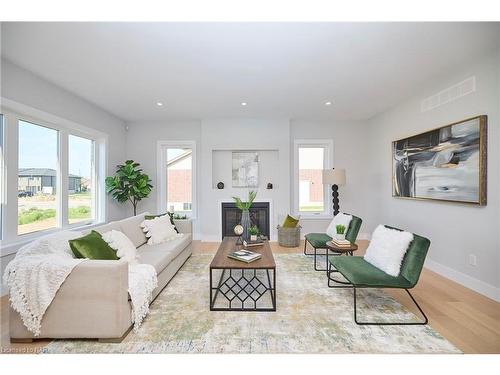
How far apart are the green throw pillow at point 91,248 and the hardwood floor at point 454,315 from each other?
70 centimetres

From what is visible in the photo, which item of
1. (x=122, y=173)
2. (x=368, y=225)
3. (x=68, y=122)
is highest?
(x=68, y=122)

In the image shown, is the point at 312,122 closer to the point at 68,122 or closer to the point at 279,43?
the point at 279,43

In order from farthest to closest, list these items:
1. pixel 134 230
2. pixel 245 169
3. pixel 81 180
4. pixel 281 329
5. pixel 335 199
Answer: pixel 245 169 → pixel 335 199 → pixel 81 180 → pixel 134 230 → pixel 281 329

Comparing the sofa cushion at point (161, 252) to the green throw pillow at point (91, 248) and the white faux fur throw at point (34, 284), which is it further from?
the white faux fur throw at point (34, 284)

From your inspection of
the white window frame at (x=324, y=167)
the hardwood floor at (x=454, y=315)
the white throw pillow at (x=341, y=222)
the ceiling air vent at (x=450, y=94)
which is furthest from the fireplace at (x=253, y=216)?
the ceiling air vent at (x=450, y=94)

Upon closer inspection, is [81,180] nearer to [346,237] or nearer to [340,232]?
[340,232]

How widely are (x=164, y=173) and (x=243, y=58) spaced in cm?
355

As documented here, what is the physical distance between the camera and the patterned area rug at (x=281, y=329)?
1.71 meters

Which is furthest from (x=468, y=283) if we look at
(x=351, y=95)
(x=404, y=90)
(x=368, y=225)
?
(x=351, y=95)

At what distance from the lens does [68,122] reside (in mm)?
3521

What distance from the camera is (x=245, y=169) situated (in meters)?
5.19

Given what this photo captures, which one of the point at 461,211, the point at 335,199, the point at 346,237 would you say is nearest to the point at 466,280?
the point at 461,211

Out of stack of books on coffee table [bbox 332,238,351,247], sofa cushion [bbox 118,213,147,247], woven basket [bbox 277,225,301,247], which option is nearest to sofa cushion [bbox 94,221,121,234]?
sofa cushion [bbox 118,213,147,247]

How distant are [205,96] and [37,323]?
3338 millimetres
